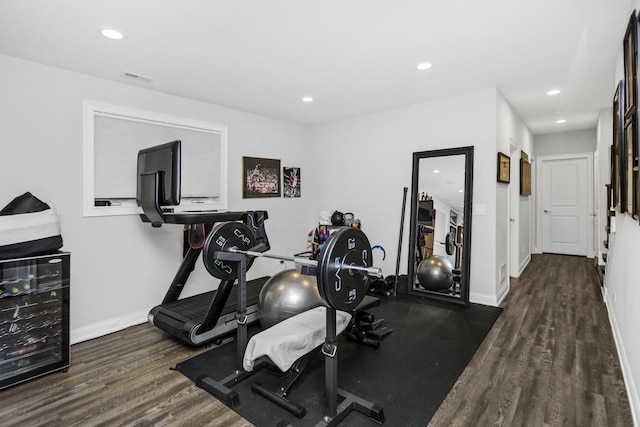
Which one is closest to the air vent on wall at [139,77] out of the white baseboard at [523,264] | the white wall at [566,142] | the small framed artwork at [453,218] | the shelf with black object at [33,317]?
the shelf with black object at [33,317]

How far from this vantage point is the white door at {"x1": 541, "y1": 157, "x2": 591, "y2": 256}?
22.5ft

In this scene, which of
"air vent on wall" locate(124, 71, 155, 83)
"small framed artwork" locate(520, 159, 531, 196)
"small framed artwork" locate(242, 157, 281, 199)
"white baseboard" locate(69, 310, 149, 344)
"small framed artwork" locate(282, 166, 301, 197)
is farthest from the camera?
"small framed artwork" locate(520, 159, 531, 196)

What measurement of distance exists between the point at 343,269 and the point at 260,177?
3.27m

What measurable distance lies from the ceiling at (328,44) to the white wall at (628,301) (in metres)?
0.47

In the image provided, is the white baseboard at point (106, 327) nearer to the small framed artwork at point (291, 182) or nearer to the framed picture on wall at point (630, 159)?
the small framed artwork at point (291, 182)

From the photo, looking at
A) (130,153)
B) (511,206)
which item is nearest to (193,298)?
(130,153)

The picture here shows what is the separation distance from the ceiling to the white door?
3.23m

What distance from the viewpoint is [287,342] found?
221cm

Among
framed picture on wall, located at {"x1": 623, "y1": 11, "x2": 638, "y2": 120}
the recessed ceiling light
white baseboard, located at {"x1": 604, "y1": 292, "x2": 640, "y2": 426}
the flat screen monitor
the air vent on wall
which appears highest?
the air vent on wall

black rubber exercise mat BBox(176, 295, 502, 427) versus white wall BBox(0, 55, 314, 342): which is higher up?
white wall BBox(0, 55, 314, 342)

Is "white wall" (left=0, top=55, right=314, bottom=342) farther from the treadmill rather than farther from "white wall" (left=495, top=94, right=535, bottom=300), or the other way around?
"white wall" (left=495, top=94, right=535, bottom=300)

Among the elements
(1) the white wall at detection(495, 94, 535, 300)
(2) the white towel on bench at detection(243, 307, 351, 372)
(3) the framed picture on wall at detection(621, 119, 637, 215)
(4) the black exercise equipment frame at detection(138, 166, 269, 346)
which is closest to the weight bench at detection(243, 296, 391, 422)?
(2) the white towel on bench at detection(243, 307, 351, 372)

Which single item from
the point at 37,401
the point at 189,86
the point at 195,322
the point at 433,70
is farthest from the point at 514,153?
the point at 37,401

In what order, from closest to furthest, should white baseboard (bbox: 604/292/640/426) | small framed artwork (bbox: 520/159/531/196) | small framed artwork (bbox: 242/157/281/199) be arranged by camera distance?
white baseboard (bbox: 604/292/640/426) → small framed artwork (bbox: 242/157/281/199) → small framed artwork (bbox: 520/159/531/196)
